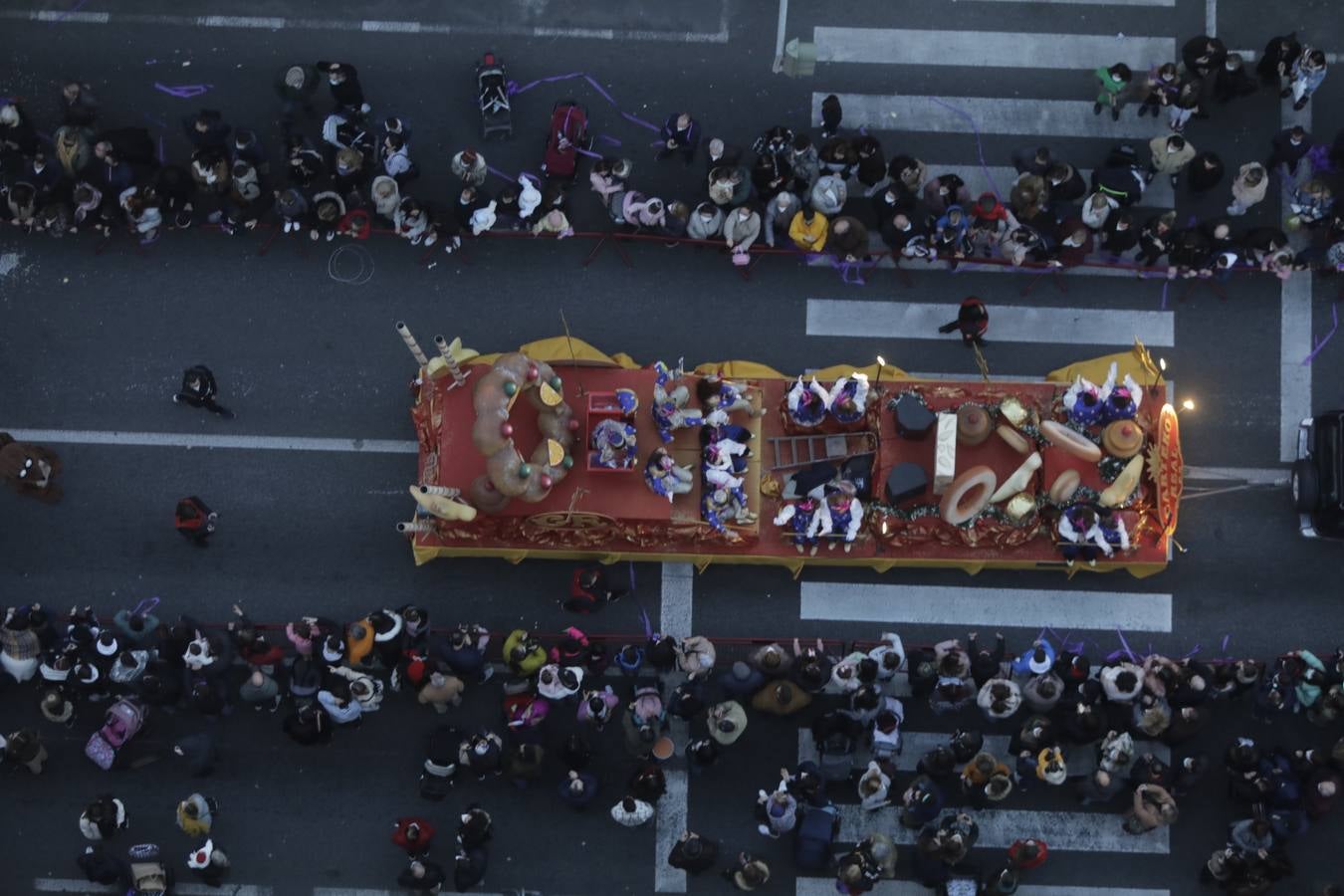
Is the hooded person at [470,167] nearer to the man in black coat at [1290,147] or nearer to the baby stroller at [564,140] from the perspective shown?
the baby stroller at [564,140]

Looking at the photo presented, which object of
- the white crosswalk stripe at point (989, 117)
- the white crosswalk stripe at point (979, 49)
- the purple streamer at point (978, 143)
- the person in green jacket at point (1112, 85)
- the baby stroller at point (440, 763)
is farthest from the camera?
the white crosswalk stripe at point (979, 49)

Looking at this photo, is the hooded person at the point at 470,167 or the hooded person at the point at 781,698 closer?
the hooded person at the point at 781,698

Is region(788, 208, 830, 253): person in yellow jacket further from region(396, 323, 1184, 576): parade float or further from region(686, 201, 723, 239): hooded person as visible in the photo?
region(396, 323, 1184, 576): parade float

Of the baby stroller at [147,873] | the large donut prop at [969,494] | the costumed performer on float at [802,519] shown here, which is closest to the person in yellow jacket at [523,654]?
the costumed performer on float at [802,519]

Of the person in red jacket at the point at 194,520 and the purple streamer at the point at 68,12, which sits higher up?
the purple streamer at the point at 68,12

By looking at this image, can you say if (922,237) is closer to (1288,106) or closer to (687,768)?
(1288,106)

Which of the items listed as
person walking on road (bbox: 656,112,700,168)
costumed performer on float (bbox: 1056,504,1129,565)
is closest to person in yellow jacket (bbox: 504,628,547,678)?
costumed performer on float (bbox: 1056,504,1129,565)

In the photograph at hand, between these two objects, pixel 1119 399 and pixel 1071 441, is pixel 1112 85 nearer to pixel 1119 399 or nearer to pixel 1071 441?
pixel 1119 399

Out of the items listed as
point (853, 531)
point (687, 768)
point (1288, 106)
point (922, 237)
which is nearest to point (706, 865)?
point (687, 768)

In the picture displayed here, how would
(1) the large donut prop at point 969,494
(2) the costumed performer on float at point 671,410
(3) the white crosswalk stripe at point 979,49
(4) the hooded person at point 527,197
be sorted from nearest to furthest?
(1) the large donut prop at point 969,494, (2) the costumed performer on float at point 671,410, (4) the hooded person at point 527,197, (3) the white crosswalk stripe at point 979,49
